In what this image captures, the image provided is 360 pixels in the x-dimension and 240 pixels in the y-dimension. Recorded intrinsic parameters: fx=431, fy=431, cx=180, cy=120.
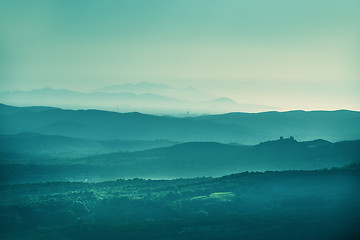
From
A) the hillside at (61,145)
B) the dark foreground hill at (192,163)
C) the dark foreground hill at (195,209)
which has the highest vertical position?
the hillside at (61,145)

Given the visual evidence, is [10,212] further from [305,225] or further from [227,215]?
[305,225]

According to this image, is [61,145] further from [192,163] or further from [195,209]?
[195,209]

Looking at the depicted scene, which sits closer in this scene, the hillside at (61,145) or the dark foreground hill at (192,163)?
the dark foreground hill at (192,163)

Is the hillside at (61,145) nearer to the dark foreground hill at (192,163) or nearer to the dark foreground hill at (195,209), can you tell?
the dark foreground hill at (192,163)

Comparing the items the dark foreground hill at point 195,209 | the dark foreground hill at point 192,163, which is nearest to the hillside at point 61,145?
the dark foreground hill at point 192,163

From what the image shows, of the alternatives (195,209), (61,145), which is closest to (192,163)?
(195,209)

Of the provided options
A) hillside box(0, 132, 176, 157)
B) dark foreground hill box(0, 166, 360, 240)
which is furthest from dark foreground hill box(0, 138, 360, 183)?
hillside box(0, 132, 176, 157)

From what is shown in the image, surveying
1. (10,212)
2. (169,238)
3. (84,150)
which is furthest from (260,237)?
(84,150)
